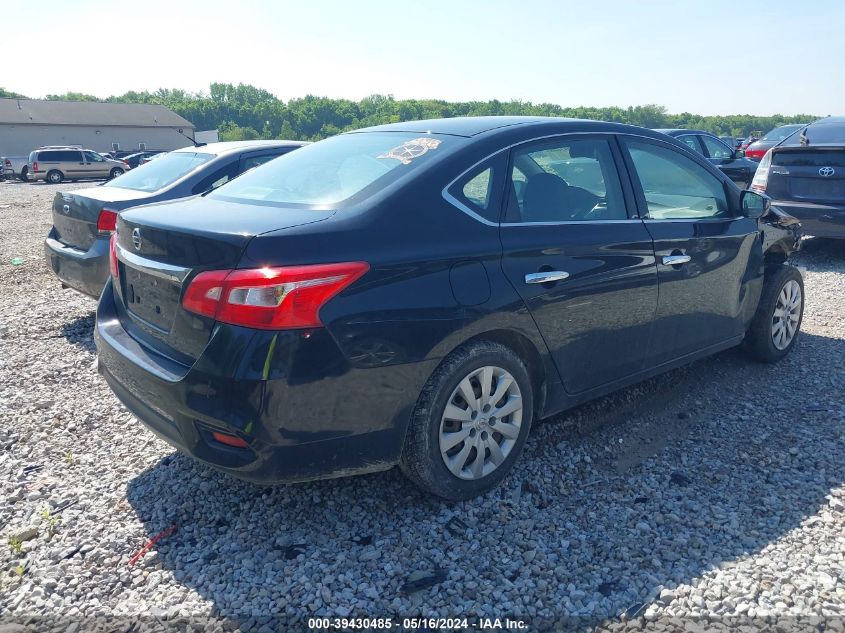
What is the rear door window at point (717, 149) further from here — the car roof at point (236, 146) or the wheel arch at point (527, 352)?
the wheel arch at point (527, 352)

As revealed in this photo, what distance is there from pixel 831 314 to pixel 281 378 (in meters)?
5.70

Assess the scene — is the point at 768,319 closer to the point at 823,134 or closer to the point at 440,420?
the point at 440,420

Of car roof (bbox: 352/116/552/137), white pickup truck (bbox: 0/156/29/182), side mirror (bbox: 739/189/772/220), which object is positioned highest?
car roof (bbox: 352/116/552/137)

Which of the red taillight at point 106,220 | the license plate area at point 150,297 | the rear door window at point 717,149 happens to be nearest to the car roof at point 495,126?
the license plate area at point 150,297

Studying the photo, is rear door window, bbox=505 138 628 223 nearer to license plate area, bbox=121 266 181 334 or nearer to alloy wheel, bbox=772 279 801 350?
A: license plate area, bbox=121 266 181 334

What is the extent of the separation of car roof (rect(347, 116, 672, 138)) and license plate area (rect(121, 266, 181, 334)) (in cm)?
155

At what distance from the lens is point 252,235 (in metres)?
2.54

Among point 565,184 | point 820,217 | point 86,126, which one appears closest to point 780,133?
point 820,217

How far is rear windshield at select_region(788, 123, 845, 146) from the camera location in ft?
27.0

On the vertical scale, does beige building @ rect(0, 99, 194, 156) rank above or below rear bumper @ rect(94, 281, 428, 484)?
above

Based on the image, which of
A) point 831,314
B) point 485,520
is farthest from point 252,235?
point 831,314

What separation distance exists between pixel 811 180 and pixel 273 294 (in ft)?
25.4

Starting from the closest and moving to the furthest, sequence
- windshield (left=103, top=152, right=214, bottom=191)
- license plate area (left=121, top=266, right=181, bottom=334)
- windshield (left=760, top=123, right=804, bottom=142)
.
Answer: license plate area (left=121, top=266, right=181, bottom=334) < windshield (left=103, top=152, right=214, bottom=191) < windshield (left=760, top=123, right=804, bottom=142)

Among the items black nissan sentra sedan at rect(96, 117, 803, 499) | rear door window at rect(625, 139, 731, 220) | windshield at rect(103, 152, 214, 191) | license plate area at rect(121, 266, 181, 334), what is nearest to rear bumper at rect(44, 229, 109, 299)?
windshield at rect(103, 152, 214, 191)
